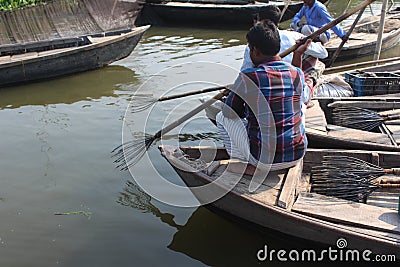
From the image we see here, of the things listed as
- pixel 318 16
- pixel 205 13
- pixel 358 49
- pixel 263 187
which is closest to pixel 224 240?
pixel 263 187

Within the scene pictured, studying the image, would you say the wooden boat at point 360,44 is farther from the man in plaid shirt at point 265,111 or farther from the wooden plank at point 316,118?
the man in plaid shirt at point 265,111

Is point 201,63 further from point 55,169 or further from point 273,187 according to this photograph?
point 273,187

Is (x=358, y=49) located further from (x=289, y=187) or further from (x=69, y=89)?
(x=289, y=187)

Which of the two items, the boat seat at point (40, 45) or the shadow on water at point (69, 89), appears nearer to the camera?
the shadow on water at point (69, 89)

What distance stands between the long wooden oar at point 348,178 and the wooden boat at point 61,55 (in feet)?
15.9

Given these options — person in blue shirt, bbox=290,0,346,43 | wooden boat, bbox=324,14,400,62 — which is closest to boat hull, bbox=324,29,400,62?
wooden boat, bbox=324,14,400,62

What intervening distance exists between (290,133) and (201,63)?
16.9 ft

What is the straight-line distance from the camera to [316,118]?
4.18m

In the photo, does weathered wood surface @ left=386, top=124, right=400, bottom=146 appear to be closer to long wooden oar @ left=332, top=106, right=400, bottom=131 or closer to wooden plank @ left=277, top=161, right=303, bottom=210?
long wooden oar @ left=332, top=106, right=400, bottom=131

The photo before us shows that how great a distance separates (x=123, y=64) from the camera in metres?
8.09

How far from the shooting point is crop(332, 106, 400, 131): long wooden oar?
4.24 metres

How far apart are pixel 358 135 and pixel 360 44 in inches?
171

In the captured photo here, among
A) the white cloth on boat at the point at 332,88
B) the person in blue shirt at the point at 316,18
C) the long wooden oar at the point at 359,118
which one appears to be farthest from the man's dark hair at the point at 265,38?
the person in blue shirt at the point at 316,18

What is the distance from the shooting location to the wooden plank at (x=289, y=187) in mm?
2932
